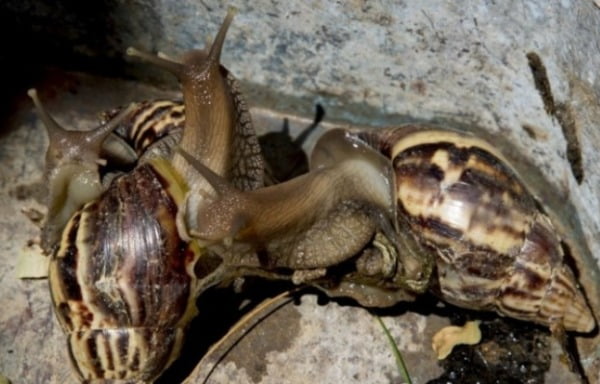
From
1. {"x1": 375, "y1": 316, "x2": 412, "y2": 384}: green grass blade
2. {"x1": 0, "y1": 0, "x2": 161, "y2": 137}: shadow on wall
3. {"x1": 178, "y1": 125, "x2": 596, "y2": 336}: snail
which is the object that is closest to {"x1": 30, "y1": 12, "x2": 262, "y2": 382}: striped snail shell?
{"x1": 178, "y1": 125, "x2": 596, "y2": 336}: snail

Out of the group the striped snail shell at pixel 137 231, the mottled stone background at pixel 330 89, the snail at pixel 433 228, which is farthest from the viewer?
the mottled stone background at pixel 330 89

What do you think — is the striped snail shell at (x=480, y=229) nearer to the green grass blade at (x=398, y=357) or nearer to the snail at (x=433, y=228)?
the snail at (x=433, y=228)

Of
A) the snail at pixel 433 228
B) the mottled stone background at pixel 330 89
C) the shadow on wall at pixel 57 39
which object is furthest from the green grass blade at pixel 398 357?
the shadow on wall at pixel 57 39

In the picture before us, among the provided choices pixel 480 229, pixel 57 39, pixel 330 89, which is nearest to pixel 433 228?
pixel 480 229

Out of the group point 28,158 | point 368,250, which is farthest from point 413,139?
point 28,158

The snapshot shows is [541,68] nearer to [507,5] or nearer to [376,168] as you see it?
[507,5]

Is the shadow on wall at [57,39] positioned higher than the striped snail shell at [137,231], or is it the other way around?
the shadow on wall at [57,39]
